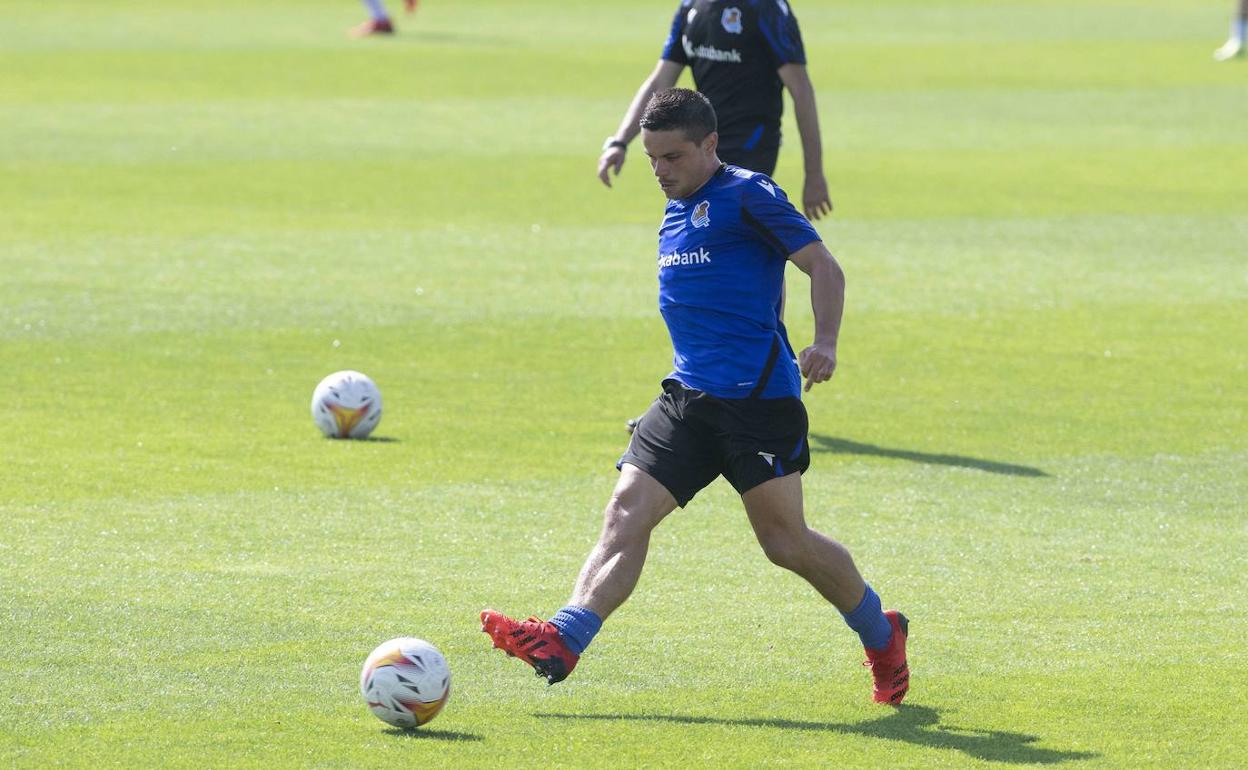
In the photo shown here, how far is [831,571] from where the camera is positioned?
692 cm

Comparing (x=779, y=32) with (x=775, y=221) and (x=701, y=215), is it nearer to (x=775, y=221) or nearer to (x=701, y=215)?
(x=701, y=215)

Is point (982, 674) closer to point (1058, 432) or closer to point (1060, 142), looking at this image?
point (1058, 432)

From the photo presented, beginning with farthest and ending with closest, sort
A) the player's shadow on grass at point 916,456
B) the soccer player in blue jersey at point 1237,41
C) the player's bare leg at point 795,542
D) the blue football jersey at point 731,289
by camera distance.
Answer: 1. the soccer player in blue jersey at point 1237,41
2. the player's shadow on grass at point 916,456
3. the blue football jersey at point 731,289
4. the player's bare leg at point 795,542

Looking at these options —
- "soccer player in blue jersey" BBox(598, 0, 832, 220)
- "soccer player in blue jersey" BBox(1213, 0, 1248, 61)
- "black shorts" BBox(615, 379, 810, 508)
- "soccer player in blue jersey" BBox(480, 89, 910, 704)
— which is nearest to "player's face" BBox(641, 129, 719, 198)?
"soccer player in blue jersey" BBox(480, 89, 910, 704)

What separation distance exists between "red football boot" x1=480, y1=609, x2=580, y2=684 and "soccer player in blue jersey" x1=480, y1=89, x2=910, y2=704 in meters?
0.20

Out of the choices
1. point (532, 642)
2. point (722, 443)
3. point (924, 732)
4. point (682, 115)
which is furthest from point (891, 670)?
point (682, 115)

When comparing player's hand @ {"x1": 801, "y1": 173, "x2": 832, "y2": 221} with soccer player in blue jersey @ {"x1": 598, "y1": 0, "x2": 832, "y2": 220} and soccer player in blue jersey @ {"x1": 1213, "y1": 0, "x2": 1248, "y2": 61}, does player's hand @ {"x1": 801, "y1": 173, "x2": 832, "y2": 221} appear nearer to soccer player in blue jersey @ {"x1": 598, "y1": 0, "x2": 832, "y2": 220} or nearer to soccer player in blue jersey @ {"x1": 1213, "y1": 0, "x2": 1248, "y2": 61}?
soccer player in blue jersey @ {"x1": 598, "y1": 0, "x2": 832, "y2": 220}

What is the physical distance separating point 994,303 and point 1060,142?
1034cm

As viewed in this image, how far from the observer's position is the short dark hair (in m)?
6.84

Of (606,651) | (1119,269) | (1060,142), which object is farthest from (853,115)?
(606,651)

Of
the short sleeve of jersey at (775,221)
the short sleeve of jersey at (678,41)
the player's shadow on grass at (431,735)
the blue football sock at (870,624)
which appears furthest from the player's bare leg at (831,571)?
the short sleeve of jersey at (678,41)

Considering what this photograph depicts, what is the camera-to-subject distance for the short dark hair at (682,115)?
22.5ft

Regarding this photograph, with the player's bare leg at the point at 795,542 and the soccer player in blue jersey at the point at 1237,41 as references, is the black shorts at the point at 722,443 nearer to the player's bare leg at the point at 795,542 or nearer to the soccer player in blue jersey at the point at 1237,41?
the player's bare leg at the point at 795,542

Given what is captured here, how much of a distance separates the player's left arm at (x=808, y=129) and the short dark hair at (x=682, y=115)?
4.27 m
